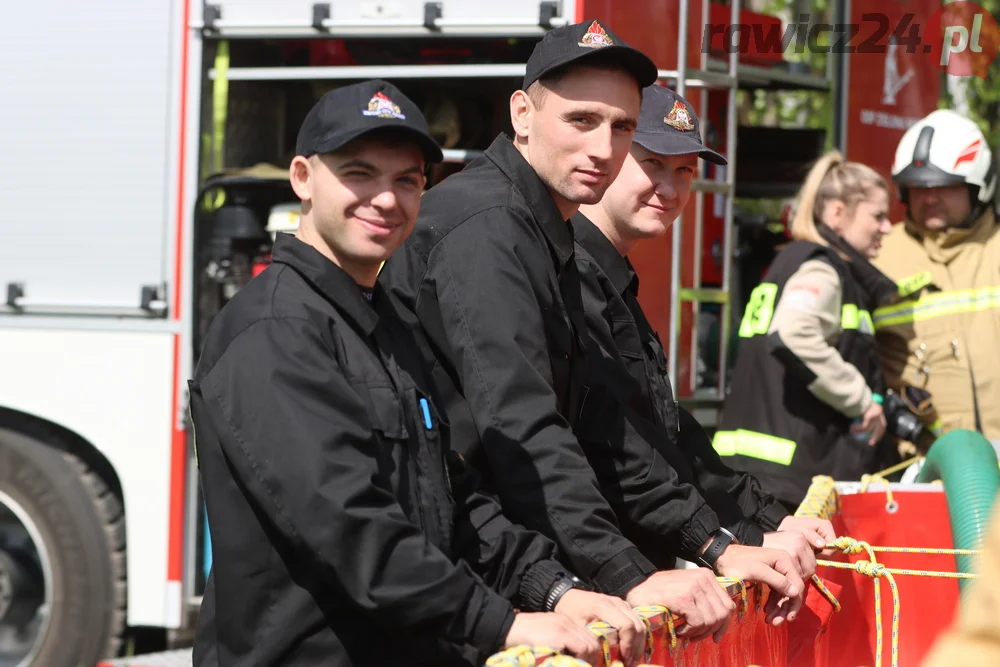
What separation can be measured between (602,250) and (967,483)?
4.12 ft

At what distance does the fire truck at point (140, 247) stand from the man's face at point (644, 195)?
169 centimetres

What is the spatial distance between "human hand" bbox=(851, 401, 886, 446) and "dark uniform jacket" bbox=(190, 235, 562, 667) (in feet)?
10.3

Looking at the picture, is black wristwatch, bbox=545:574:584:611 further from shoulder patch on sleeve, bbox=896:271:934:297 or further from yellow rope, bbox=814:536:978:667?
shoulder patch on sleeve, bbox=896:271:934:297

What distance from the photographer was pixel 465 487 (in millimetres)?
2459

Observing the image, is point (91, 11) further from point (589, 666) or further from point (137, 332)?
point (589, 666)

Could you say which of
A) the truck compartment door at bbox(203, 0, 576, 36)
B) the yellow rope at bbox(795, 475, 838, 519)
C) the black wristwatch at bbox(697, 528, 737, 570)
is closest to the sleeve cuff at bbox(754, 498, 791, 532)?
the yellow rope at bbox(795, 475, 838, 519)

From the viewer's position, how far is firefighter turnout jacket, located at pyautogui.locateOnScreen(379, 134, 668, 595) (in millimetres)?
2439

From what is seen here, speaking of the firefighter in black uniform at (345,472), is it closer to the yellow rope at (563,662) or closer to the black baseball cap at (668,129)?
the yellow rope at (563,662)

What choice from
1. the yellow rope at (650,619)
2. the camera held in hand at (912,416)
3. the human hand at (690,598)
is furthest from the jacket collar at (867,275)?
the yellow rope at (650,619)

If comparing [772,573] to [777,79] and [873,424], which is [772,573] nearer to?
[873,424]

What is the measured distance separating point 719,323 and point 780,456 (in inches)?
27.0

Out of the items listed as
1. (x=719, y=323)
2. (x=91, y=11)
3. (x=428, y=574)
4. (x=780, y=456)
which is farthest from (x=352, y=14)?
(x=428, y=574)

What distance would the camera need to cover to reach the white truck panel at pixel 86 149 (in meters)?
5.27

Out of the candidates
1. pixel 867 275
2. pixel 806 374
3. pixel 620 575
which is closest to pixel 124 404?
pixel 806 374
